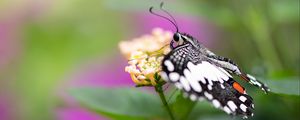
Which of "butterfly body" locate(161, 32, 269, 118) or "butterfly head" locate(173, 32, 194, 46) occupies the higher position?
"butterfly head" locate(173, 32, 194, 46)

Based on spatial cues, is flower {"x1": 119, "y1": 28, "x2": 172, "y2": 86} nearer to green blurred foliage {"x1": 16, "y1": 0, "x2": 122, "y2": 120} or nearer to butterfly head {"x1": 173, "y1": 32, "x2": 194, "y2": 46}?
butterfly head {"x1": 173, "y1": 32, "x2": 194, "y2": 46}

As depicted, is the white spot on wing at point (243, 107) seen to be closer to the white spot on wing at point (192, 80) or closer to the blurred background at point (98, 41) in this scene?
the white spot on wing at point (192, 80)

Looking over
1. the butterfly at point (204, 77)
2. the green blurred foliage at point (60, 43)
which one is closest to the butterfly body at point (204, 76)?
the butterfly at point (204, 77)

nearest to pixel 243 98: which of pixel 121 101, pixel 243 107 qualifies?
pixel 243 107

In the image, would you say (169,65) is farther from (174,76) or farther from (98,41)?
(98,41)

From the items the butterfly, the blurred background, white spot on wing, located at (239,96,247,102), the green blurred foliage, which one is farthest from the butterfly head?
the green blurred foliage

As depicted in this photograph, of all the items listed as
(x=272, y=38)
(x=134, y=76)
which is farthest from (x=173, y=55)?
(x=272, y=38)

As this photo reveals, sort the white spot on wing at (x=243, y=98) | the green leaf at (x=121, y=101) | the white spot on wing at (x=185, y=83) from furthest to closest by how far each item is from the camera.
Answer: the green leaf at (x=121, y=101) → the white spot on wing at (x=243, y=98) → the white spot on wing at (x=185, y=83)
